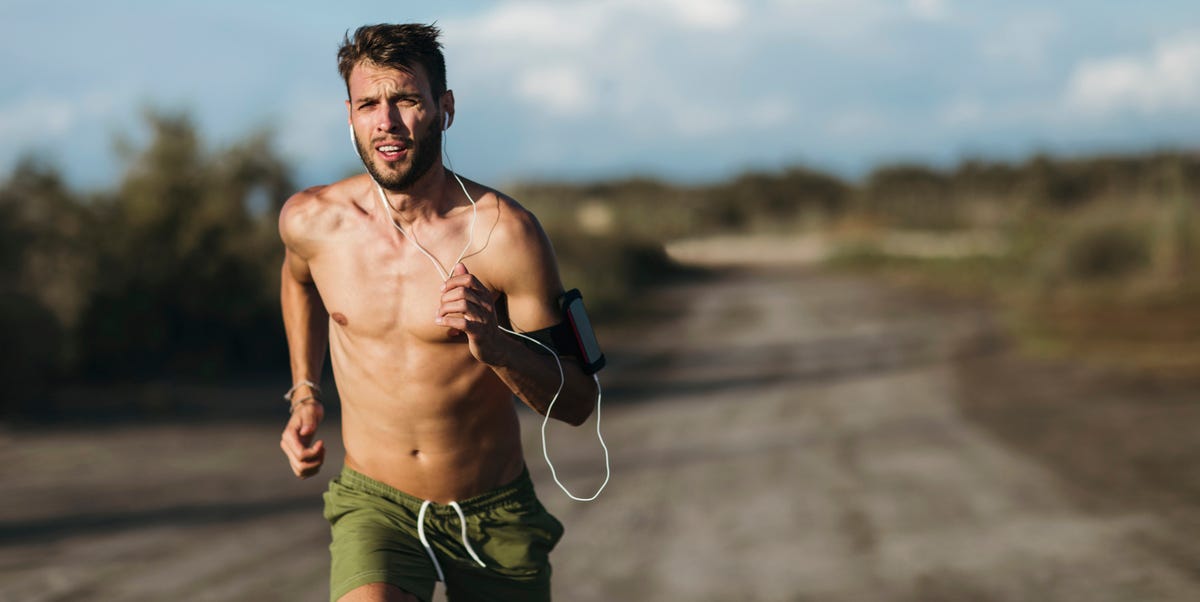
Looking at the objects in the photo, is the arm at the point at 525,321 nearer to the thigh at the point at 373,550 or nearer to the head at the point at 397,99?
the head at the point at 397,99

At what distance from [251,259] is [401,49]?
1147 cm

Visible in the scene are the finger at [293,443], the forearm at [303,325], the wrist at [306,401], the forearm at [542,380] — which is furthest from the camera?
the forearm at [303,325]

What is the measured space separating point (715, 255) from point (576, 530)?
76.5 inches

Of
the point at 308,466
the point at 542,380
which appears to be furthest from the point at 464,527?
the point at 542,380

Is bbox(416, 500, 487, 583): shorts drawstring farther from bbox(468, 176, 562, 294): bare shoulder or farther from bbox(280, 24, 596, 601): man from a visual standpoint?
bbox(468, 176, 562, 294): bare shoulder

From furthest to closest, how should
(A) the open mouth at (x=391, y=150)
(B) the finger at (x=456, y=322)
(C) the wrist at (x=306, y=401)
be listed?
(C) the wrist at (x=306, y=401) → (A) the open mouth at (x=391, y=150) → (B) the finger at (x=456, y=322)

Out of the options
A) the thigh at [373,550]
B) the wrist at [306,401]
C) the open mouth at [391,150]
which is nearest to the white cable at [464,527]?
the thigh at [373,550]

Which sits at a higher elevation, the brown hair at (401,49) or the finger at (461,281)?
the brown hair at (401,49)

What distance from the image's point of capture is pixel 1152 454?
1000 centimetres

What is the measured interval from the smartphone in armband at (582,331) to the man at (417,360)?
0.04m

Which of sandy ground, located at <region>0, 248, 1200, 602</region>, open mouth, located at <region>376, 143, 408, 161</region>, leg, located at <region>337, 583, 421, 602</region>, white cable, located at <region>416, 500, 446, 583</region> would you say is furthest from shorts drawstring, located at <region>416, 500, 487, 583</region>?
sandy ground, located at <region>0, 248, 1200, 602</region>

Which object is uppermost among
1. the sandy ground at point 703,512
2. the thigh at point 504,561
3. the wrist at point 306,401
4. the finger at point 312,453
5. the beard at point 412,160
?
the beard at point 412,160

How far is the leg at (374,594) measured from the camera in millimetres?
2998

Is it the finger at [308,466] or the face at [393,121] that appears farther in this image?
the finger at [308,466]
